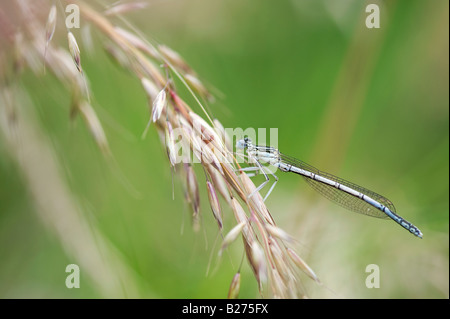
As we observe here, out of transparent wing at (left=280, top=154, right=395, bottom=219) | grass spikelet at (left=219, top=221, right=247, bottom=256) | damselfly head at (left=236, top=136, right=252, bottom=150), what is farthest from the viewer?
transparent wing at (left=280, top=154, right=395, bottom=219)

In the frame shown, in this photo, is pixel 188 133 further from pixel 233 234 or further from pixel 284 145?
pixel 284 145

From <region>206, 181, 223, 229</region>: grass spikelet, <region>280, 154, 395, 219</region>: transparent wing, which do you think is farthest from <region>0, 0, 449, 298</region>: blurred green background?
<region>206, 181, 223, 229</region>: grass spikelet

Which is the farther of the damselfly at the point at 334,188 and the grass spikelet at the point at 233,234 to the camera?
the damselfly at the point at 334,188

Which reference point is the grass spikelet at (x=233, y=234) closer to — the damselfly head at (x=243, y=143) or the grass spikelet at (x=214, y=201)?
the grass spikelet at (x=214, y=201)

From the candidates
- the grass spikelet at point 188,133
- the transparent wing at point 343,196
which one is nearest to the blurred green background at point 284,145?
the transparent wing at point 343,196

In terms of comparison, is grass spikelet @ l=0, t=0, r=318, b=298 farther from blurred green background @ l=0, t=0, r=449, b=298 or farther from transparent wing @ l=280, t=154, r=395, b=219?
transparent wing @ l=280, t=154, r=395, b=219

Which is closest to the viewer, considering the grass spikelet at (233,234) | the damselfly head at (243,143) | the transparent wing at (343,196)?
the grass spikelet at (233,234)
